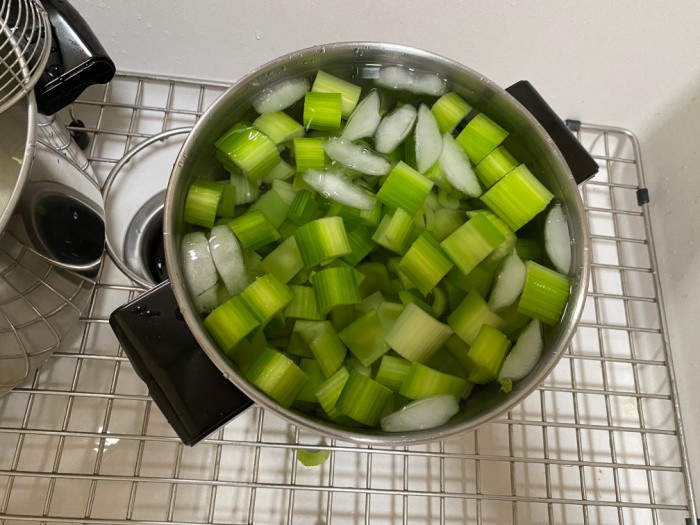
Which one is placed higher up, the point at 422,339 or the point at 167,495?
the point at 422,339

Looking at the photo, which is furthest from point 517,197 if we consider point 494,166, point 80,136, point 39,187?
point 80,136

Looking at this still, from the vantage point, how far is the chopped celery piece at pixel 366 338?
→ 0.53m

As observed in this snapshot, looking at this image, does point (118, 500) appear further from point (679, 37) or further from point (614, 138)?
point (679, 37)


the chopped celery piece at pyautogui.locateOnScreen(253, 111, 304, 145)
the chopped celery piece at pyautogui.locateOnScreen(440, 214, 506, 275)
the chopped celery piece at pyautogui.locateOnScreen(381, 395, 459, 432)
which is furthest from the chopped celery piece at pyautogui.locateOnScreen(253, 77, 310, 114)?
the chopped celery piece at pyautogui.locateOnScreen(381, 395, 459, 432)

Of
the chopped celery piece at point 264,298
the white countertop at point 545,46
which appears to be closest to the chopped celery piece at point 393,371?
the chopped celery piece at point 264,298

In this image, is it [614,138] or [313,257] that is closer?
→ [313,257]

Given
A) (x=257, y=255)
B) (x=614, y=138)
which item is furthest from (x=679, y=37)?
(x=257, y=255)

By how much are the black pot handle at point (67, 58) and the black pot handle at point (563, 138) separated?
0.45 meters

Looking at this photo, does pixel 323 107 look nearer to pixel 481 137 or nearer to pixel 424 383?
pixel 481 137

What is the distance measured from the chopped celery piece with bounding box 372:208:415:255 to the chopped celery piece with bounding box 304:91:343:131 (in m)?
0.12

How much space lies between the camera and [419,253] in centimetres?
53

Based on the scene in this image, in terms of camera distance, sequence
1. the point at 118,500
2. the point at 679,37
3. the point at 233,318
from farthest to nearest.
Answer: the point at 679,37 → the point at 118,500 → the point at 233,318

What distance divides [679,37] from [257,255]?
695 mm

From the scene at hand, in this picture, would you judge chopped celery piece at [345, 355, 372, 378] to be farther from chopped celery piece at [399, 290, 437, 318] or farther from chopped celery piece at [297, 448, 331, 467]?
chopped celery piece at [297, 448, 331, 467]
